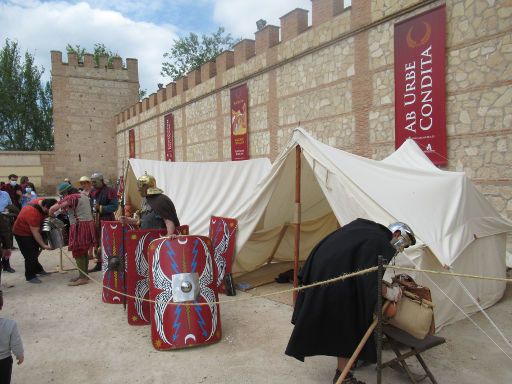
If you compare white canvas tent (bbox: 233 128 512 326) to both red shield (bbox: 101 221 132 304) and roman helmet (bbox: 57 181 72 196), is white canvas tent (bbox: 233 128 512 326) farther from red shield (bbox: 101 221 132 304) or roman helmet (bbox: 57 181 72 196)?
roman helmet (bbox: 57 181 72 196)

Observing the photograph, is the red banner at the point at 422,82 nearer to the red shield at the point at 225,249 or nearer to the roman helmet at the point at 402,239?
the red shield at the point at 225,249

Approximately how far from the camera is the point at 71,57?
90.7 feet

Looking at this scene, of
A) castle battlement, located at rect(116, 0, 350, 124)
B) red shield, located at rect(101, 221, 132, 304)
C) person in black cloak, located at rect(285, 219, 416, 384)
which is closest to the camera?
person in black cloak, located at rect(285, 219, 416, 384)

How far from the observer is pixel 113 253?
5.38 metres

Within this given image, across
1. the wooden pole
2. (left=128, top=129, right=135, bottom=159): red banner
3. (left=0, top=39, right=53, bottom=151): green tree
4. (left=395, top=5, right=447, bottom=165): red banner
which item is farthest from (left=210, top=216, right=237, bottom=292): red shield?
(left=0, top=39, right=53, bottom=151): green tree

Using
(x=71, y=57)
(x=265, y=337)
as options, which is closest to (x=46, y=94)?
(x=71, y=57)

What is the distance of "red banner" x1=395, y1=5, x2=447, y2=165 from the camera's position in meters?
8.03

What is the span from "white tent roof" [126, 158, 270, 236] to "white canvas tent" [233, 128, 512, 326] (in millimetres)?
1281

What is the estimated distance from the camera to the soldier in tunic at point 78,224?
6.09 m

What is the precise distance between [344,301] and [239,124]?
12.3 meters

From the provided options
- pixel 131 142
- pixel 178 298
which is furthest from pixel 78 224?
pixel 131 142

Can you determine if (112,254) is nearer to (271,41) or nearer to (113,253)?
(113,253)

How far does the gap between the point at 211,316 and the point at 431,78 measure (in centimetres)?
665

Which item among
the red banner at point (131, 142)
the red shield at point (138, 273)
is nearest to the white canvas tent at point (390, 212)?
the red shield at point (138, 273)
